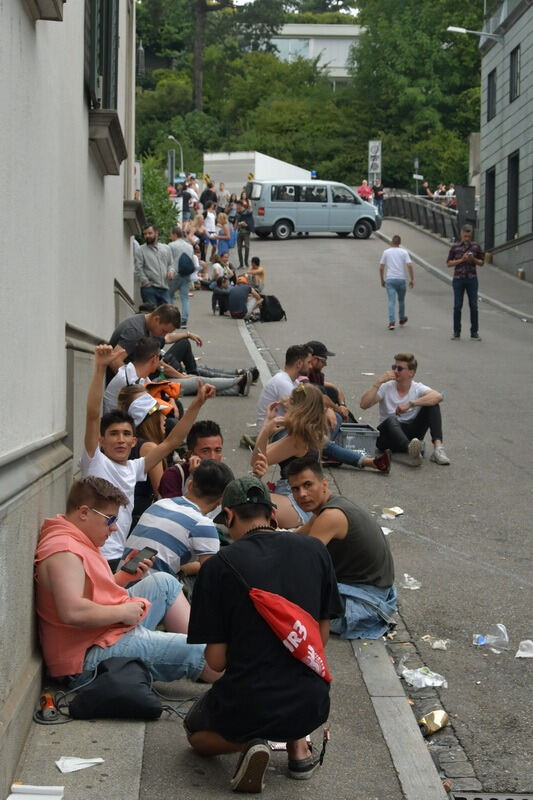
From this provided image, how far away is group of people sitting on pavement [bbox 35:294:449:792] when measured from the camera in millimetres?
5145

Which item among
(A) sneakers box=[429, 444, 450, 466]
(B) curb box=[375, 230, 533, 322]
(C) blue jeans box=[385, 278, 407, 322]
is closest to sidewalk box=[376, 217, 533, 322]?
(B) curb box=[375, 230, 533, 322]

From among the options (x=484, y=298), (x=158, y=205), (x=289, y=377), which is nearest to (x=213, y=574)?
(x=289, y=377)

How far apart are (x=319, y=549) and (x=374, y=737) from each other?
1177 millimetres

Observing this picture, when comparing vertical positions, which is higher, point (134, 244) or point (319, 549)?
point (134, 244)

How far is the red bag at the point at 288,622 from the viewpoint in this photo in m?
5.08

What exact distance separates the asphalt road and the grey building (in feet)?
28.6

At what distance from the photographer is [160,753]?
A: 548cm

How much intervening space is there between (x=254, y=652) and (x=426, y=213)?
43110mm

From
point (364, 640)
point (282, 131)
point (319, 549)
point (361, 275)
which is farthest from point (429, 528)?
point (282, 131)

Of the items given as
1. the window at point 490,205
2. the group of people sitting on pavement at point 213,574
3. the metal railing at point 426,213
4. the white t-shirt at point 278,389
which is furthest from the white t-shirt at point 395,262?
the metal railing at point 426,213

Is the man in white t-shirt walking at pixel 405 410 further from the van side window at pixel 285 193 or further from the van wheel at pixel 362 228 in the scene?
the van wheel at pixel 362 228

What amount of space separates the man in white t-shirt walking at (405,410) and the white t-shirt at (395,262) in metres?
10.6

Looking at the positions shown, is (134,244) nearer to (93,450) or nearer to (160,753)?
(93,450)

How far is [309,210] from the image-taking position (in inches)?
1678
